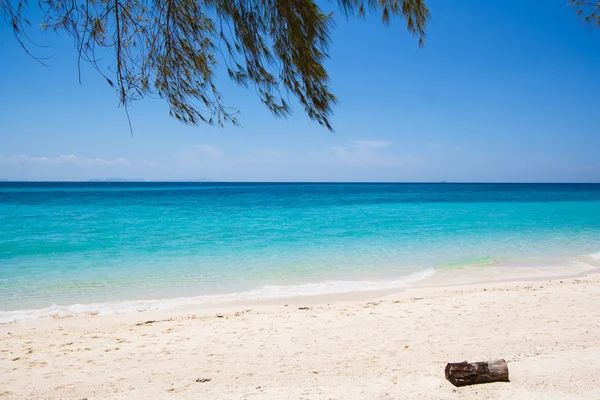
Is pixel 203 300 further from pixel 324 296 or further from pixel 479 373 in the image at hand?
pixel 479 373

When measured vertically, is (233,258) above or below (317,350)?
below

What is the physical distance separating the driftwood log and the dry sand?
60 millimetres

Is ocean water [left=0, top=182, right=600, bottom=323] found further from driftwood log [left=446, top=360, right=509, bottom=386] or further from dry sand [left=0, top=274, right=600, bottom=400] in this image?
driftwood log [left=446, top=360, right=509, bottom=386]

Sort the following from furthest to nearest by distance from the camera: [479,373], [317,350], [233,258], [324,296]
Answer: [233,258]
[324,296]
[317,350]
[479,373]

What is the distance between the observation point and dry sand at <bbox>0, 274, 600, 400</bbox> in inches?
143

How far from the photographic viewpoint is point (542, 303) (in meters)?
6.75

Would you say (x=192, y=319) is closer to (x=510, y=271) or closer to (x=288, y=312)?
(x=288, y=312)

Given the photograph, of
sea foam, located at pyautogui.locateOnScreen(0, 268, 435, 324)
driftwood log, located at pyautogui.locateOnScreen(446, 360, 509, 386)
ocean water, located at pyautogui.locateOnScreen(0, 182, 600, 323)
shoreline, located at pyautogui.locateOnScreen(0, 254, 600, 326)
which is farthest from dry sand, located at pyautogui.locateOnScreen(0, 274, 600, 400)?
ocean water, located at pyautogui.locateOnScreen(0, 182, 600, 323)

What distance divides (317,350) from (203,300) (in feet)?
12.3

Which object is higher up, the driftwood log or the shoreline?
the driftwood log

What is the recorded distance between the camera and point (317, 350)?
486cm

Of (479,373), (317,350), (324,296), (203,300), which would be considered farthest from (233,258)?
(479,373)

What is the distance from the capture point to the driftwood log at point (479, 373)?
338 centimetres

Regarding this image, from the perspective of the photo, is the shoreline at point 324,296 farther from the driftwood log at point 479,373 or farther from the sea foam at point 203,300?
the driftwood log at point 479,373
